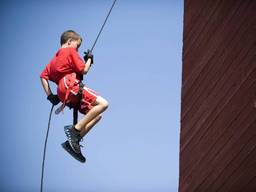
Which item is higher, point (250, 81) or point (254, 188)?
point (250, 81)

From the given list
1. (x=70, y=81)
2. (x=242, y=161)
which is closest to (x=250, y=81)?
(x=242, y=161)

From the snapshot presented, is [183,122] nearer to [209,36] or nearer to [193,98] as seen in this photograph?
[193,98]

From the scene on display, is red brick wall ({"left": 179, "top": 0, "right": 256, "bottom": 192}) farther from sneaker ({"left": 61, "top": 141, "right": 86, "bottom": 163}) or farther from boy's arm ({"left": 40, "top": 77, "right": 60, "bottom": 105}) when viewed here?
boy's arm ({"left": 40, "top": 77, "right": 60, "bottom": 105})

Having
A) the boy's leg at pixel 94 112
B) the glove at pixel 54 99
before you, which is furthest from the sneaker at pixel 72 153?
the glove at pixel 54 99

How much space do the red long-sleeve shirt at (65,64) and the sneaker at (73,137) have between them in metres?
0.46

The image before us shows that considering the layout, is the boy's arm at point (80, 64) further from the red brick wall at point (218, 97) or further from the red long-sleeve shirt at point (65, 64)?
the red brick wall at point (218, 97)

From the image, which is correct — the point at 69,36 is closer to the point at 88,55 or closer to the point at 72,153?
the point at 88,55

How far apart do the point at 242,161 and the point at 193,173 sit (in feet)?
2.37

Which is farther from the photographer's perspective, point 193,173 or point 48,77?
point 193,173

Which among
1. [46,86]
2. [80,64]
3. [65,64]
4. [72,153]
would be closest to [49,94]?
[46,86]

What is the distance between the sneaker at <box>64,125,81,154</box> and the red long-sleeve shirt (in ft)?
1.52

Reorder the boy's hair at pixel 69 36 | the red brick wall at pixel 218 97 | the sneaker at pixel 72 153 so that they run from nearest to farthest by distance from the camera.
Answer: the sneaker at pixel 72 153
the boy's hair at pixel 69 36
the red brick wall at pixel 218 97

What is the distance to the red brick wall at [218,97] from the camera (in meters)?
5.75

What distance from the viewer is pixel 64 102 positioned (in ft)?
17.5
